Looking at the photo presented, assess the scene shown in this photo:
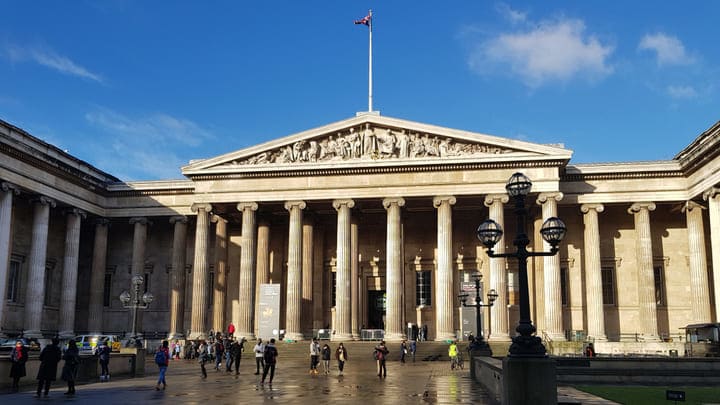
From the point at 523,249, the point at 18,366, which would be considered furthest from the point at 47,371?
the point at 523,249

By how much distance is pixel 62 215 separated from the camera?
49.5 metres

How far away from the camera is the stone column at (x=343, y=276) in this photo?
43250 mm

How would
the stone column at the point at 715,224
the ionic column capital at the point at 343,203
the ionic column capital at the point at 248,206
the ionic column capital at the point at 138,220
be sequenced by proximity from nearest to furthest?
the stone column at the point at 715,224
the ionic column capital at the point at 343,203
the ionic column capital at the point at 248,206
the ionic column capital at the point at 138,220

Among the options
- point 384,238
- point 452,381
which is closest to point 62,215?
point 384,238

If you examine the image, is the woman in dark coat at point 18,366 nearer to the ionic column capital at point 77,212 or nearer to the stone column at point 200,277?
the stone column at point 200,277

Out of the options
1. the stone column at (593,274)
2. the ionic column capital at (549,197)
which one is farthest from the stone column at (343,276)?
the stone column at (593,274)

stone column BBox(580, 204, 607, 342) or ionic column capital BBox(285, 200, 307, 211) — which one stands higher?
ionic column capital BBox(285, 200, 307, 211)

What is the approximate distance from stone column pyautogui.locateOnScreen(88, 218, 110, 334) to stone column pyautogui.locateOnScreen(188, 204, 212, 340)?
821 centimetres

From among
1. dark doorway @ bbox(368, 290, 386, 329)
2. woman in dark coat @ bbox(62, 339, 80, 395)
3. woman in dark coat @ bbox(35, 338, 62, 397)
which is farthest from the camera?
dark doorway @ bbox(368, 290, 386, 329)

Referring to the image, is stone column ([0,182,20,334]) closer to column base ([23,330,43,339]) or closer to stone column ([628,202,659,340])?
column base ([23,330,43,339])

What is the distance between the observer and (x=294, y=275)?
4462 cm

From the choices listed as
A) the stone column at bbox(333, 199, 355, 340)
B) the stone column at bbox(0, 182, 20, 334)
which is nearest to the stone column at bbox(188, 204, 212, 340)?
the stone column at bbox(333, 199, 355, 340)

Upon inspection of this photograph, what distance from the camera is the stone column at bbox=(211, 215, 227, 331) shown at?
48.1 m

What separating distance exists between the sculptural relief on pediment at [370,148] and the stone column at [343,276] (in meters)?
3.31
